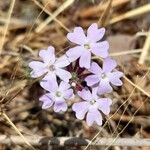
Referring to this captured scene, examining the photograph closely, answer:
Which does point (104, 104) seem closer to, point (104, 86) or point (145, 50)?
point (104, 86)

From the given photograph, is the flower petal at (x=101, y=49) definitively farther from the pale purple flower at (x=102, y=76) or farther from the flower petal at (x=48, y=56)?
the flower petal at (x=48, y=56)

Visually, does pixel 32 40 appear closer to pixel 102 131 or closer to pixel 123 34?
pixel 123 34

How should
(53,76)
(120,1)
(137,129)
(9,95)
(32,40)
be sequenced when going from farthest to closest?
(120,1)
(32,40)
(137,129)
(9,95)
(53,76)

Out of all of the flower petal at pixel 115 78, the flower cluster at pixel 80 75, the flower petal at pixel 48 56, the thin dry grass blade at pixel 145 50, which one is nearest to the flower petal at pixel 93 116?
the flower cluster at pixel 80 75

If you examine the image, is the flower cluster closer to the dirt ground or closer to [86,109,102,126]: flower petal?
[86,109,102,126]: flower petal

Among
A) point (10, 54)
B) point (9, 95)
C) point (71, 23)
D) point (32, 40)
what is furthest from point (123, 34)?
point (9, 95)

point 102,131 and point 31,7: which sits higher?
point 31,7

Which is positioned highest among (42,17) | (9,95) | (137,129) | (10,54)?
(42,17)

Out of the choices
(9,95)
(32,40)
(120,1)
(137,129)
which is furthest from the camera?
(120,1)
